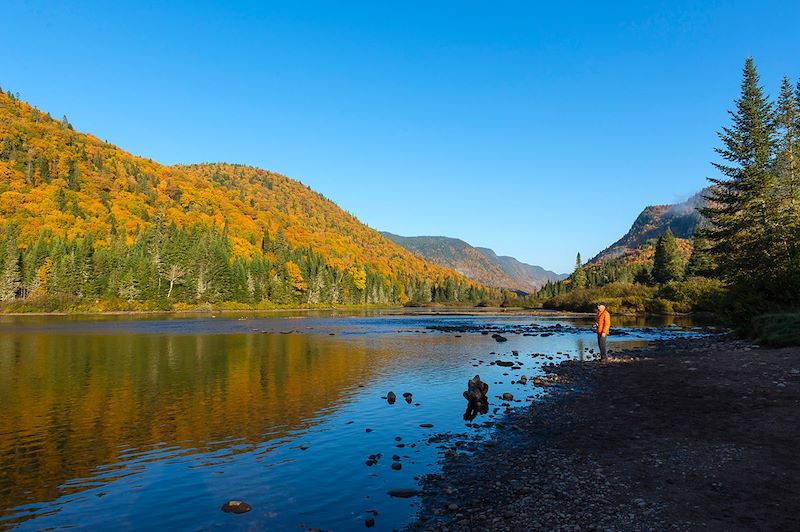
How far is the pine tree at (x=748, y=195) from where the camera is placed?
4634 centimetres

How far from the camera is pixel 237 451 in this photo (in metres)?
17.0

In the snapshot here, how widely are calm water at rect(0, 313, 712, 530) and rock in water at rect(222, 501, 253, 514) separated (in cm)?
18

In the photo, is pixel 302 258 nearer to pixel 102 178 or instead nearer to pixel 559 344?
pixel 102 178

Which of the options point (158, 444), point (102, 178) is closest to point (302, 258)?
point (102, 178)

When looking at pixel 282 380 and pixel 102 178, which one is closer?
pixel 282 380

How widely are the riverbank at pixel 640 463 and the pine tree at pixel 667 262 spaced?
11280 cm

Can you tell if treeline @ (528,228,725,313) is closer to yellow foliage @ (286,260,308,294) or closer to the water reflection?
the water reflection

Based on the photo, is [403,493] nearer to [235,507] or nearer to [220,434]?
[235,507]

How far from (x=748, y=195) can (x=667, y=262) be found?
8480 centimetres

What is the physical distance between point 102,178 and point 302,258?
91166 millimetres

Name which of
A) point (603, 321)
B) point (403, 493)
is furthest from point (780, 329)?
point (403, 493)

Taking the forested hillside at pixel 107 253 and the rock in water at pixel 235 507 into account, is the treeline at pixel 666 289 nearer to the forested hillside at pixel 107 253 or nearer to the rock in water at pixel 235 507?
the rock in water at pixel 235 507

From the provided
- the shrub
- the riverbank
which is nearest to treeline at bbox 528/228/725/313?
the shrub

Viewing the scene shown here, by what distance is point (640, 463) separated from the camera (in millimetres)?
13539
